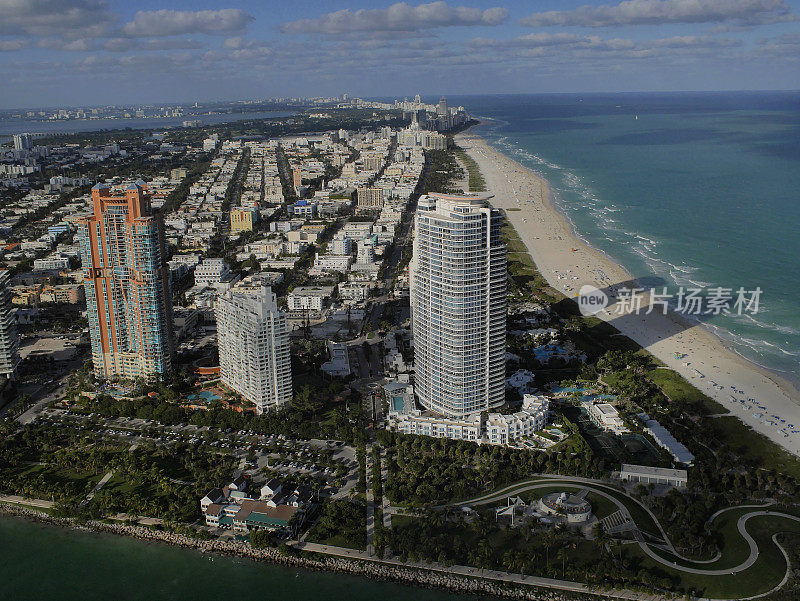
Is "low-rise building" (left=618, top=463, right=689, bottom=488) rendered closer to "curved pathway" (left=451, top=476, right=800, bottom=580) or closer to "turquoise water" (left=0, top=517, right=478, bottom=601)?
"curved pathway" (left=451, top=476, right=800, bottom=580)

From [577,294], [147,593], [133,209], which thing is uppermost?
[133,209]

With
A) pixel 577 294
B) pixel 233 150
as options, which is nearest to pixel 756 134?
pixel 233 150

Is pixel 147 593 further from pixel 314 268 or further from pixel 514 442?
pixel 314 268

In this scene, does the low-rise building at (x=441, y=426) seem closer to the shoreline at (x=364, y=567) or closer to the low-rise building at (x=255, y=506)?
the low-rise building at (x=255, y=506)

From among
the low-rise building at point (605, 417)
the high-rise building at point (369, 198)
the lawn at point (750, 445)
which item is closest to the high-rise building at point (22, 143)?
the high-rise building at point (369, 198)

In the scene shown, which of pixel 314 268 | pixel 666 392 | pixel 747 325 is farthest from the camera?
pixel 314 268

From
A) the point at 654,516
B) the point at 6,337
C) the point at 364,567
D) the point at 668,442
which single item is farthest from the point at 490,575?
the point at 6,337

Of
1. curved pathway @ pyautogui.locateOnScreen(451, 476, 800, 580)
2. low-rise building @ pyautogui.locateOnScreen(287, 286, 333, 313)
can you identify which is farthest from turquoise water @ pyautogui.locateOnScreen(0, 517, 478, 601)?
low-rise building @ pyautogui.locateOnScreen(287, 286, 333, 313)
